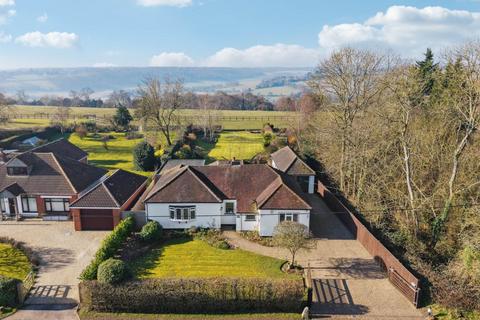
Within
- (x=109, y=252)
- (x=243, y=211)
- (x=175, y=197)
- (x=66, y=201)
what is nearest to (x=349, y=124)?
(x=243, y=211)

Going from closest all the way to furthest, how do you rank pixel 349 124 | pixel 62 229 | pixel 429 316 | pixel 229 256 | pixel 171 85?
1. pixel 429 316
2. pixel 229 256
3. pixel 62 229
4. pixel 349 124
5. pixel 171 85

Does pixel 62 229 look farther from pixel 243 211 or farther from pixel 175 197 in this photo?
pixel 243 211

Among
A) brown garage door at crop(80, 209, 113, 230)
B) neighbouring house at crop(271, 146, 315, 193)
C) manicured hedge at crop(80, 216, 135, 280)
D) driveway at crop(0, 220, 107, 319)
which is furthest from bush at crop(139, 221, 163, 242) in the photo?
neighbouring house at crop(271, 146, 315, 193)

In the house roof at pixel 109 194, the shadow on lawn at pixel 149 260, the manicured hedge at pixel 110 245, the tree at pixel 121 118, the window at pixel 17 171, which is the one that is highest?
the tree at pixel 121 118

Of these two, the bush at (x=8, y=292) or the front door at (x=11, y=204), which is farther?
the front door at (x=11, y=204)

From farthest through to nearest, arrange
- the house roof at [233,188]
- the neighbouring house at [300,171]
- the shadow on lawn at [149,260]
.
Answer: the neighbouring house at [300,171] < the house roof at [233,188] < the shadow on lawn at [149,260]

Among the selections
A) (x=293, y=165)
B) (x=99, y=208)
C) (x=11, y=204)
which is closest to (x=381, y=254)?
(x=293, y=165)

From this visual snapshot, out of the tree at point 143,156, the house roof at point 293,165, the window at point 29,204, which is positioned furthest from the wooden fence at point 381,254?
the window at point 29,204

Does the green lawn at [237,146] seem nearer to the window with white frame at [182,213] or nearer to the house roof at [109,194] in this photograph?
the house roof at [109,194]
